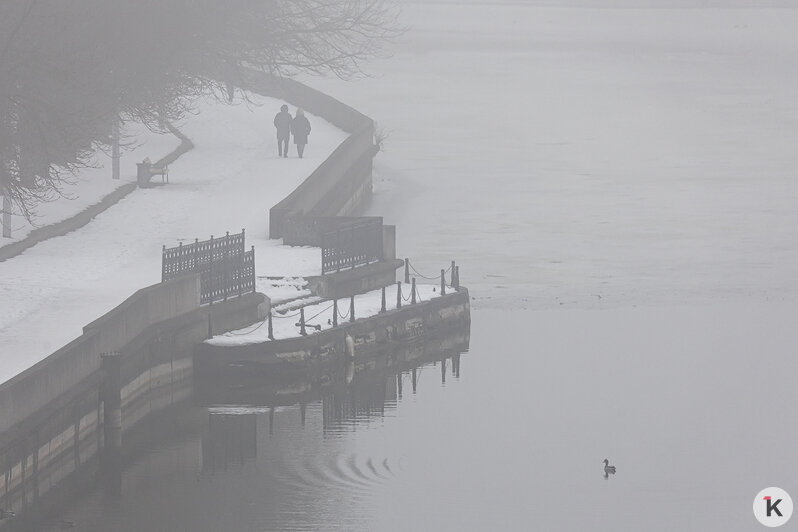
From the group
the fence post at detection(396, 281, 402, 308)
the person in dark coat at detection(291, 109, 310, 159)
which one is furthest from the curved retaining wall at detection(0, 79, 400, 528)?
the person in dark coat at detection(291, 109, 310, 159)

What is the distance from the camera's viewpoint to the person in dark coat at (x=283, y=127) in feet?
187

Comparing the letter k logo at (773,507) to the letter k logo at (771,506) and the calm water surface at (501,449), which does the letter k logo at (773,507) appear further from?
the calm water surface at (501,449)

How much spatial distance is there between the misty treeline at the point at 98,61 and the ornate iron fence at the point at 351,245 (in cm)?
515

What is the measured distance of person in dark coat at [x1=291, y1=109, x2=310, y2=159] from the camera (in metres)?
57.2

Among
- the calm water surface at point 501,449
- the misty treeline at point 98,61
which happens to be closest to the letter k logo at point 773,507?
the calm water surface at point 501,449

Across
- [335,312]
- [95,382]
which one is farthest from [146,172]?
[95,382]

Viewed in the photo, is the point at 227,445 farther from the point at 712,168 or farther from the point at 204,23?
the point at 712,168

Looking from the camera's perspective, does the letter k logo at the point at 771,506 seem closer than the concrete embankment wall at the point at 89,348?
No

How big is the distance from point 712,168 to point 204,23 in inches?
1279

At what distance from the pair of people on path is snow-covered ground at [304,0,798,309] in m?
4.15

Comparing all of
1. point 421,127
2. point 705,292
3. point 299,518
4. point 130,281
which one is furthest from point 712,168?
point 299,518

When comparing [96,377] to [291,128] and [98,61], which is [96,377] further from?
[291,128]

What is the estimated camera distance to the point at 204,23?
50.2 meters

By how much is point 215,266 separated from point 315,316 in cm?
239
